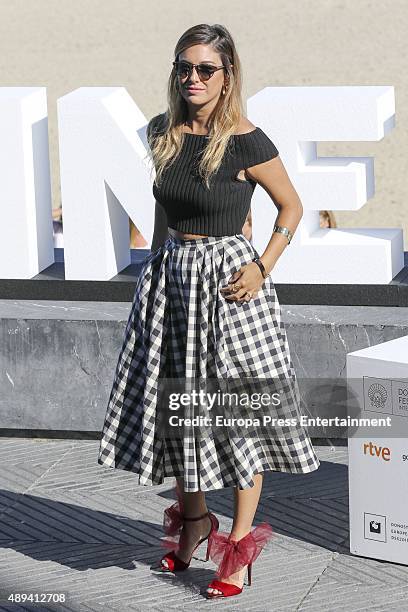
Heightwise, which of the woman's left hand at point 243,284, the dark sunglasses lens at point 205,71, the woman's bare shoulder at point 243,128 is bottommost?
the woman's left hand at point 243,284

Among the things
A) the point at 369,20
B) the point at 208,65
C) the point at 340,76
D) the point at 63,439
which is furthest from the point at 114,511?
the point at 369,20

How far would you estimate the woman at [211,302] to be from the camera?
4.89m

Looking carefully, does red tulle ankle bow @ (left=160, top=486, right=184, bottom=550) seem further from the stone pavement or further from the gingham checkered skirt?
the gingham checkered skirt

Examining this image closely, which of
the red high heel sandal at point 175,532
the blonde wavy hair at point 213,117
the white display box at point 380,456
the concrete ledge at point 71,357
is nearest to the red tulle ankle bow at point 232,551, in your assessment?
the red high heel sandal at point 175,532

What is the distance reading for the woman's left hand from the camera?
4.89m

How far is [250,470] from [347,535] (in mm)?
852

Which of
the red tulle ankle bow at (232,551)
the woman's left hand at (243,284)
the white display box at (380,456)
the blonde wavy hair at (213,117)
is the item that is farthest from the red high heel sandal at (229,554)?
the blonde wavy hair at (213,117)

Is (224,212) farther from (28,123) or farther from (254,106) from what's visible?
(28,123)

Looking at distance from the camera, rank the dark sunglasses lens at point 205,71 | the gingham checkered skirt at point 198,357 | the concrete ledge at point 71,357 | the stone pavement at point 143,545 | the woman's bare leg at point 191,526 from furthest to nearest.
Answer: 1. the concrete ledge at point 71,357
2. the woman's bare leg at point 191,526
3. the stone pavement at point 143,545
4. the gingham checkered skirt at point 198,357
5. the dark sunglasses lens at point 205,71

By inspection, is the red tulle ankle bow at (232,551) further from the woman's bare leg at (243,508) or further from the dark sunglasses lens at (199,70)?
the dark sunglasses lens at (199,70)

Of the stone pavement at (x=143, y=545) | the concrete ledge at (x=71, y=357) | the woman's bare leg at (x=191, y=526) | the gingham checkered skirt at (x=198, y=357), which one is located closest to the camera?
the gingham checkered skirt at (x=198, y=357)

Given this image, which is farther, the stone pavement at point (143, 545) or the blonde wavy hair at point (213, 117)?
the stone pavement at point (143, 545)

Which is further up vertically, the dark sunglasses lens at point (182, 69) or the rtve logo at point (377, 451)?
the dark sunglasses lens at point (182, 69)

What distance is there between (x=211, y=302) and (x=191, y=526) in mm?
905
